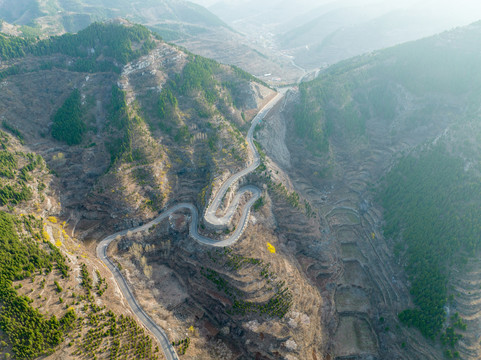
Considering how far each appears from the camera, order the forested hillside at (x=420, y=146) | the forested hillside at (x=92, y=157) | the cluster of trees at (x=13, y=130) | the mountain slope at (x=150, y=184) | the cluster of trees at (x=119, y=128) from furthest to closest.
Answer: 1. the cluster of trees at (x=119, y=128)
2. the cluster of trees at (x=13, y=130)
3. the forested hillside at (x=420, y=146)
4. the mountain slope at (x=150, y=184)
5. the forested hillside at (x=92, y=157)

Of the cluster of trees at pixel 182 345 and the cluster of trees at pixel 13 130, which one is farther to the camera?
the cluster of trees at pixel 13 130

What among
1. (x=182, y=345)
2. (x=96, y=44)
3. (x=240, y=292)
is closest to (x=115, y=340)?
(x=182, y=345)

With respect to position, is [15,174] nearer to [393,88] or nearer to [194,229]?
[194,229]

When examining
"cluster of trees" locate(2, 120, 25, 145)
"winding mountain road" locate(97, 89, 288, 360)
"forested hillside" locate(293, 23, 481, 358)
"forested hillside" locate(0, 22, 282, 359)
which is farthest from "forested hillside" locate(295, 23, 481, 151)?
"cluster of trees" locate(2, 120, 25, 145)

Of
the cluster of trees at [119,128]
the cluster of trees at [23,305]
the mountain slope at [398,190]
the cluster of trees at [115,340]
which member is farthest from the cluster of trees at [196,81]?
the cluster of trees at [115,340]

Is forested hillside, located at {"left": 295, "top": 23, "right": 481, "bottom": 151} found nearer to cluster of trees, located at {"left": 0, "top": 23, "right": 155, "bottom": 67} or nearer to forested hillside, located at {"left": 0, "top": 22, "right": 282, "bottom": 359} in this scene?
forested hillside, located at {"left": 0, "top": 22, "right": 282, "bottom": 359}

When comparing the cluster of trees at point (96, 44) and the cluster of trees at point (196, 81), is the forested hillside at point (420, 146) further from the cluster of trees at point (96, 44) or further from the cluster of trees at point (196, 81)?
the cluster of trees at point (96, 44)
